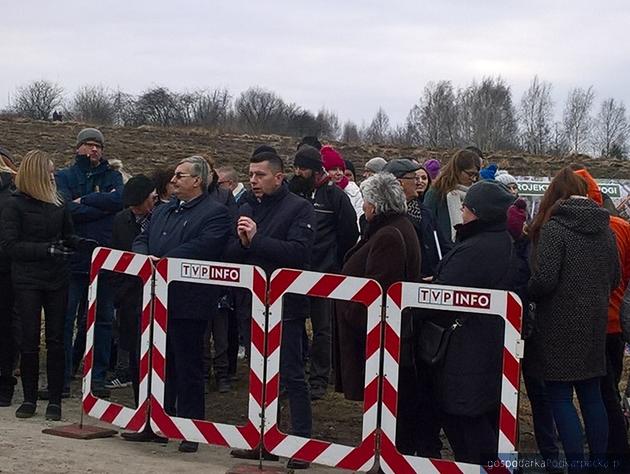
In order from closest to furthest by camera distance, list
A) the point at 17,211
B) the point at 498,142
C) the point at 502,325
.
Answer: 1. the point at 502,325
2. the point at 17,211
3. the point at 498,142

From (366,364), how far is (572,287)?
149 cm

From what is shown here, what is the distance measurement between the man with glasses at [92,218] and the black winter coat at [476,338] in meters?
4.05

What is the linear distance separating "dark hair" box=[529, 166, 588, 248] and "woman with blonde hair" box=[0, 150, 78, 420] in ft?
12.9

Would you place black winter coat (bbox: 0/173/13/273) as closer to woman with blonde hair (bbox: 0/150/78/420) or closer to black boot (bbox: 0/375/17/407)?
woman with blonde hair (bbox: 0/150/78/420)

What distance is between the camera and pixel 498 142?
2564 inches

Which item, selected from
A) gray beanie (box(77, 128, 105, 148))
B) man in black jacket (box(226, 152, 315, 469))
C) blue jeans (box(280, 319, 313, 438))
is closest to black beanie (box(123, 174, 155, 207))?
gray beanie (box(77, 128, 105, 148))

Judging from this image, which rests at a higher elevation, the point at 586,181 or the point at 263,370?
the point at 586,181

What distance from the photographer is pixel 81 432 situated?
25.9 ft

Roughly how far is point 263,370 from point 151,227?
1.66m

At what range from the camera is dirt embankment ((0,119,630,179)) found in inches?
1148

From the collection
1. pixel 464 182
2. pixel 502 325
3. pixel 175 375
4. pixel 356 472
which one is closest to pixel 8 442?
pixel 175 375

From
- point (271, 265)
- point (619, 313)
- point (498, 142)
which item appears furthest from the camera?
point (498, 142)

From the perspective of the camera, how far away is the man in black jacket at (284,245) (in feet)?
23.9

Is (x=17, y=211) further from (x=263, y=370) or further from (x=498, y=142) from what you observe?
(x=498, y=142)
